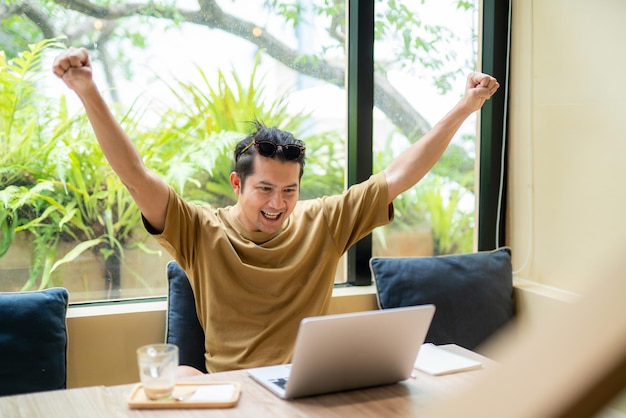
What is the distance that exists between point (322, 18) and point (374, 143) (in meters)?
0.55

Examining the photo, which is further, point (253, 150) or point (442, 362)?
point (253, 150)

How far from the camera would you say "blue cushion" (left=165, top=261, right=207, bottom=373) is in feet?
7.89

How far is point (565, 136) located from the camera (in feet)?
9.97

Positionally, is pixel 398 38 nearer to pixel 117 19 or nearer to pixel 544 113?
pixel 544 113

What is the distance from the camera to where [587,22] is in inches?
116

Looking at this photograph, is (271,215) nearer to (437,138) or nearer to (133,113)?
(437,138)

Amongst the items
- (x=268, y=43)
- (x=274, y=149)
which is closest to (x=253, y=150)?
(x=274, y=149)

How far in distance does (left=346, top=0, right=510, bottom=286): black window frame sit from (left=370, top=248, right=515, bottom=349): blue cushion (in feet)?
0.84

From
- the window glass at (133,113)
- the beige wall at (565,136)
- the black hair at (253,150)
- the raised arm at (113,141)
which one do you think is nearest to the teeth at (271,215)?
the black hair at (253,150)

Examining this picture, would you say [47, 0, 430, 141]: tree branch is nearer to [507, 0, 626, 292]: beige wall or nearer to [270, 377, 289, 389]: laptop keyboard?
[507, 0, 626, 292]: beige wall

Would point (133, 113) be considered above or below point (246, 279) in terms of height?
above

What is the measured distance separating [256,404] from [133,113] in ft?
4.78

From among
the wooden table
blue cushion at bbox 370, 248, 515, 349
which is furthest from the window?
the wooden table

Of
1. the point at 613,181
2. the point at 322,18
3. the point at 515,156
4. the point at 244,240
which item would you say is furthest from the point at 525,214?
the point at 244,240
